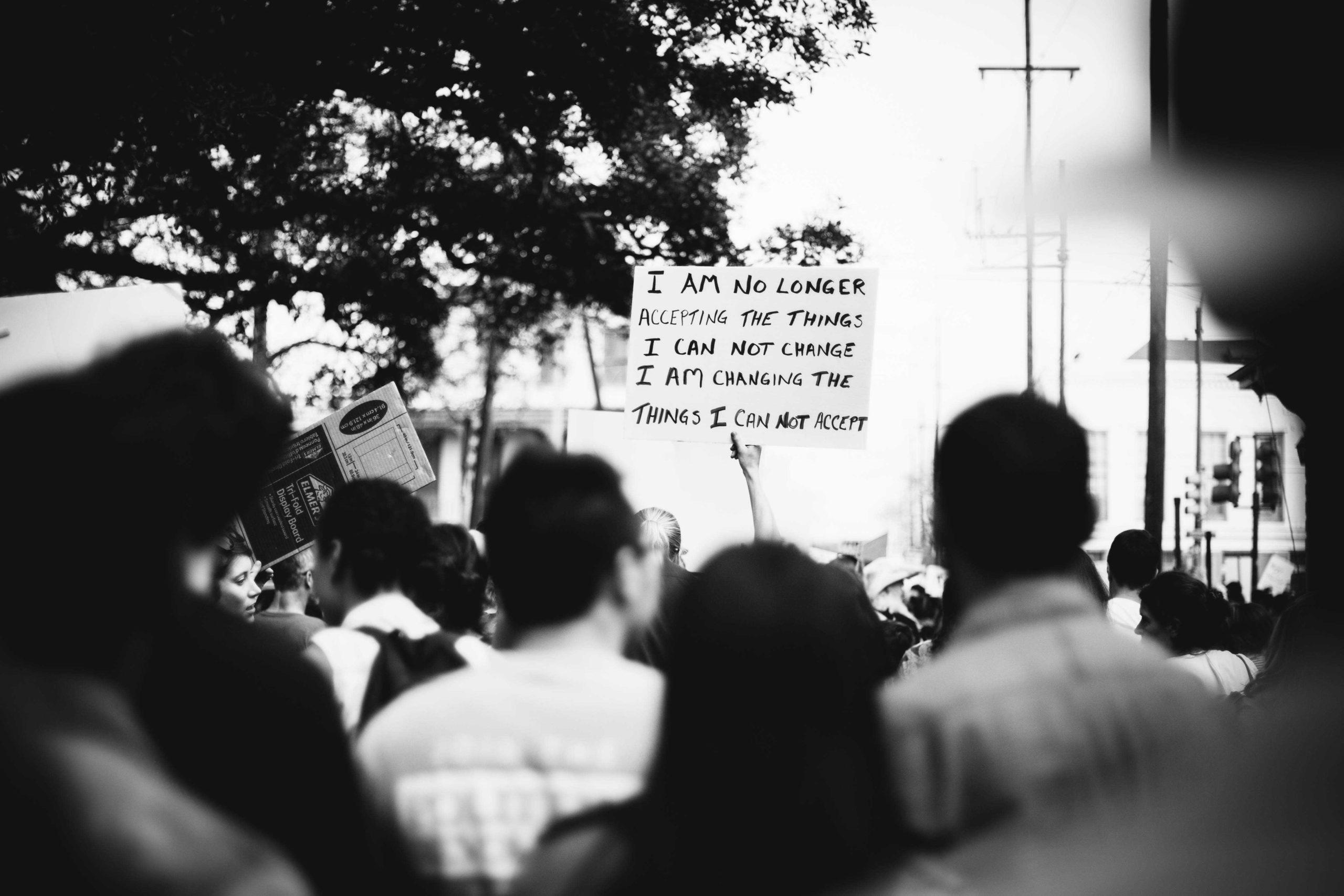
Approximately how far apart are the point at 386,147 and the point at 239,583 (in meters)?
8.07

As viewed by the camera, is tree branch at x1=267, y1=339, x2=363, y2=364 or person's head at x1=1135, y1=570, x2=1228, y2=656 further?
tree branch at x1=267, y1=339, x2=363, y2=364

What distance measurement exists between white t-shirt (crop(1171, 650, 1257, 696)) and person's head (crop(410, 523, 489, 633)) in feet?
7.53

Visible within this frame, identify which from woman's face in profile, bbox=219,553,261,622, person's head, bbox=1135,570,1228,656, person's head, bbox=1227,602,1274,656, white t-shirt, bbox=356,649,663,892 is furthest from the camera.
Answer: woman's face in profile, bbox=219,553,261,622

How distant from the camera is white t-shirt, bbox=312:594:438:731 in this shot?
3.12 metres

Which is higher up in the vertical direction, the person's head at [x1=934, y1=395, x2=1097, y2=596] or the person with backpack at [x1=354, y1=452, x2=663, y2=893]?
the person's head at [x1=934, y1=395, x2=1097, y2=596]

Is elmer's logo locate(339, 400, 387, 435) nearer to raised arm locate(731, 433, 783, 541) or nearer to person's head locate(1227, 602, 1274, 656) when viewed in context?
raised arm locate(731, 433, 783, 541)

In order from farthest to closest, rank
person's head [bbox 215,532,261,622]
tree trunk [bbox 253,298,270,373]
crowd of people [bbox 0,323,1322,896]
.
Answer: tree trunk [bbox 253,298,270,373], person's head [bbox 215,532,261,622], crowd of people [bbox 0,323,1322,896]

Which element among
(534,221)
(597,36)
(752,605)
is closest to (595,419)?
(597,36)

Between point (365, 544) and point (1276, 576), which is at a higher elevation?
point (365, 544)

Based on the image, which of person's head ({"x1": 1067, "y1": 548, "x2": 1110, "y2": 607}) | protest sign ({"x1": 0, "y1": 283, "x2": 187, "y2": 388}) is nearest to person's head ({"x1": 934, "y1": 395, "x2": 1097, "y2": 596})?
person's head ({"x1": 1067, "y1": 548, "x2": 1110, "y2": 607})

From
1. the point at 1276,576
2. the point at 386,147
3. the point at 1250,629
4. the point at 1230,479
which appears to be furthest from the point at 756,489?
the point at 1276,576

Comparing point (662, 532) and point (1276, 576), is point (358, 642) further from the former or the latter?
point (1276, 576)

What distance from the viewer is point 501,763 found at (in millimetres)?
2125

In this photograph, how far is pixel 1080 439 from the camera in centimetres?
222
